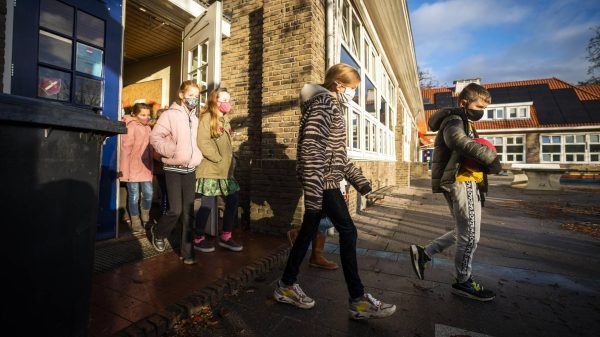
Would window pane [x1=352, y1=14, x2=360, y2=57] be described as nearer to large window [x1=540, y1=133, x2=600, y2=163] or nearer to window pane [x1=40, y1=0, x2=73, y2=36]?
window pane [x1=40, y1=0, x2=73, y2=36]

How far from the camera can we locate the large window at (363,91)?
18.6 ft

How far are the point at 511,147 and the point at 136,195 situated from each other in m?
33.8

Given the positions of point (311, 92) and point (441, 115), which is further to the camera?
point (441, 115)

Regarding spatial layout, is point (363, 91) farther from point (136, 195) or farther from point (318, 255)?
point (136, 195)

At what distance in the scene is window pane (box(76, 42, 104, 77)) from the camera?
3.15 meters

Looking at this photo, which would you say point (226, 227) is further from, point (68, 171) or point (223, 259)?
point (68, 171)

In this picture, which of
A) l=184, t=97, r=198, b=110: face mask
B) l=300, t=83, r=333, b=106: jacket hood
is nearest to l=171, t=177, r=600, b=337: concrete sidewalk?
l=300, t=83, r=333, b=106: jacket hood

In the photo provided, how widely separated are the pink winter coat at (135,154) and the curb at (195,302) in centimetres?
229

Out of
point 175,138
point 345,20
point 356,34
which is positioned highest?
point 356,34

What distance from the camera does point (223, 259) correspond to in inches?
120

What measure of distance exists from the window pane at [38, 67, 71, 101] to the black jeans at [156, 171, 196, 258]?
1441mm

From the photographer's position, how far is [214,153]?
3.14m

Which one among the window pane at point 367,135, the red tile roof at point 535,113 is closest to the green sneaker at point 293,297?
the window pane at point 367,135

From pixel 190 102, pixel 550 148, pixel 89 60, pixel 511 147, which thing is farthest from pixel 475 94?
pixel 550 148
